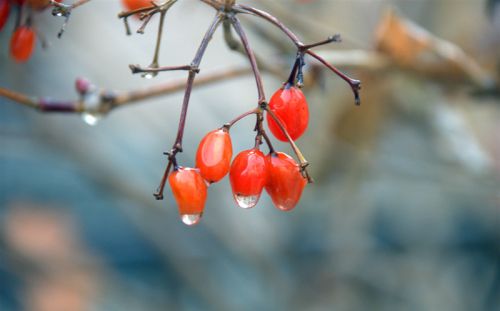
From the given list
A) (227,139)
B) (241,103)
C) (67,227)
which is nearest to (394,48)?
(227,139)

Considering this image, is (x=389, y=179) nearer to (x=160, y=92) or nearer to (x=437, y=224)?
(x=437, y=224)

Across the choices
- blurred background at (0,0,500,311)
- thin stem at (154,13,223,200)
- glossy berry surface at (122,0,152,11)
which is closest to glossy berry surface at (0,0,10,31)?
glossy berry surface at (122,0,152,11)

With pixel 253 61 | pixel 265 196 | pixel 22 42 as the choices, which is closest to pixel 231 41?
pixel 253 61

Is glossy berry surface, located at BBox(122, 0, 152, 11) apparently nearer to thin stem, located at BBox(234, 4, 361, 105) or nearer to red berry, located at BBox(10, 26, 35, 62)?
red berry, located at BBox(10, 26, 35, 62)

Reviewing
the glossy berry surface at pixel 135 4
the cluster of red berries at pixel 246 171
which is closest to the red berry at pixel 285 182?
the cluster of red berries at pixel 246 171

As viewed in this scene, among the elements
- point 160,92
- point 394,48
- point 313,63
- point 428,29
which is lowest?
point 160,92

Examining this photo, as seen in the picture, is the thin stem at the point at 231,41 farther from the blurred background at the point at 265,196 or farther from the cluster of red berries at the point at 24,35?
the blurred background at the point at 265,196
